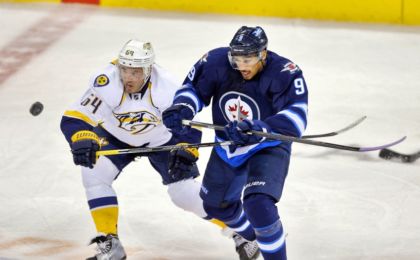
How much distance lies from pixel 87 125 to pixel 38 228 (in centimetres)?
79

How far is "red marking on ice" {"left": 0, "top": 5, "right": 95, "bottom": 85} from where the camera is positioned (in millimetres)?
8352

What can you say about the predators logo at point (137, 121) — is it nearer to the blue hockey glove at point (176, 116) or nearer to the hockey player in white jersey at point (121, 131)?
the hockey player in white jersey at point (121, 131)

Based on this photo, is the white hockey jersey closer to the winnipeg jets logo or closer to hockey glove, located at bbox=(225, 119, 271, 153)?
the winnipeg jets logo

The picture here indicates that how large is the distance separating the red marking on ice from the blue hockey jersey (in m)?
3.51

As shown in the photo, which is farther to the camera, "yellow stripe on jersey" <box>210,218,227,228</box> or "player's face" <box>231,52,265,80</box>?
"yellow stripe on jersey" <box>210,218,227,228</box>

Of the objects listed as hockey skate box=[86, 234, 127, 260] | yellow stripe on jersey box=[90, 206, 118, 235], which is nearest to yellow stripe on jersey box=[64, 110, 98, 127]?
yellow stripe on jersey box=[90, 206, 118, 235]

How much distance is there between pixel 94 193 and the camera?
4.96 meters

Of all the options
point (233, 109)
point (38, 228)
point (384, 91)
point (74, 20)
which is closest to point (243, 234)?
point (233, 109)

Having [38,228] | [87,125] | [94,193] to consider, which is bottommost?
[38,228]

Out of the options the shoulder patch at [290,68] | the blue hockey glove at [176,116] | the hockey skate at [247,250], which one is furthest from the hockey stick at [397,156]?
the blue hockey glove at [176,116]

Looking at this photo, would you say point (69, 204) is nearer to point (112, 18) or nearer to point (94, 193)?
point (94, 193)

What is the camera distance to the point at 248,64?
4.52 m

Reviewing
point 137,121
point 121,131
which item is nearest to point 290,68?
point 137,121

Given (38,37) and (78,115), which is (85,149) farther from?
(38,37)
